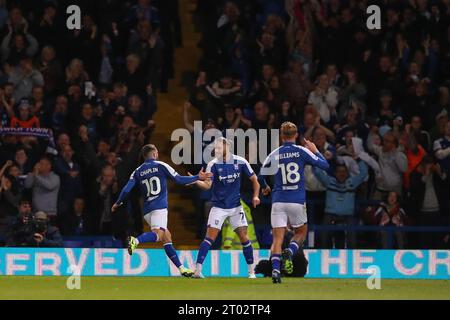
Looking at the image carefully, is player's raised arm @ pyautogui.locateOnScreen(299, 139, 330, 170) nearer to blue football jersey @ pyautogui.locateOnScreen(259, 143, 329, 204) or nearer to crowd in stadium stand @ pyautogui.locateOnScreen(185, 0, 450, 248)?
blue football jersey @ pyautogui.locateOnScreen(259, 143, 329, 204)

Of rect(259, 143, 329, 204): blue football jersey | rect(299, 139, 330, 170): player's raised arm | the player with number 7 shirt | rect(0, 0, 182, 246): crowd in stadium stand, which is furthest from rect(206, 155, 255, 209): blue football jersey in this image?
rect(0, 0, 182, 246): crowd in stadium stand

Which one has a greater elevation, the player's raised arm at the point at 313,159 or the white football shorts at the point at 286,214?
the player's raised arm at the point at 313,159

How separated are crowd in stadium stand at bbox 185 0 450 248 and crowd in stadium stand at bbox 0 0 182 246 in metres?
1.13

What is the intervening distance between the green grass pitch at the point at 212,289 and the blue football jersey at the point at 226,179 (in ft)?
3.83

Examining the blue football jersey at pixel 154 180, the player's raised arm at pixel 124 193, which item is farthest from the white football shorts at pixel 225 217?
the player's raised arm at pixel 124 193

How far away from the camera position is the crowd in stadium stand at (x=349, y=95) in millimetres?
21609

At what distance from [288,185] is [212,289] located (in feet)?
6.50

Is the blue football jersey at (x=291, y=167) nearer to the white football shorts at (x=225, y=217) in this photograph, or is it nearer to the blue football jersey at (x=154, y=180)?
the white football shorts at (x=225, y=217)

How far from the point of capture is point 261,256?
2020cm

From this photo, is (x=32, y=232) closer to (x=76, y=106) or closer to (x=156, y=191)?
(x=76, y=106)

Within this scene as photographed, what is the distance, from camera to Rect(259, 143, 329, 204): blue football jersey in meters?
17.0

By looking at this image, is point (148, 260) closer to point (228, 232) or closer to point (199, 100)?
point (228, 232)

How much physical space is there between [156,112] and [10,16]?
134 inches

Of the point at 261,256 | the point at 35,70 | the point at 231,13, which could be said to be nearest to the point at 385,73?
the point at 231,13
